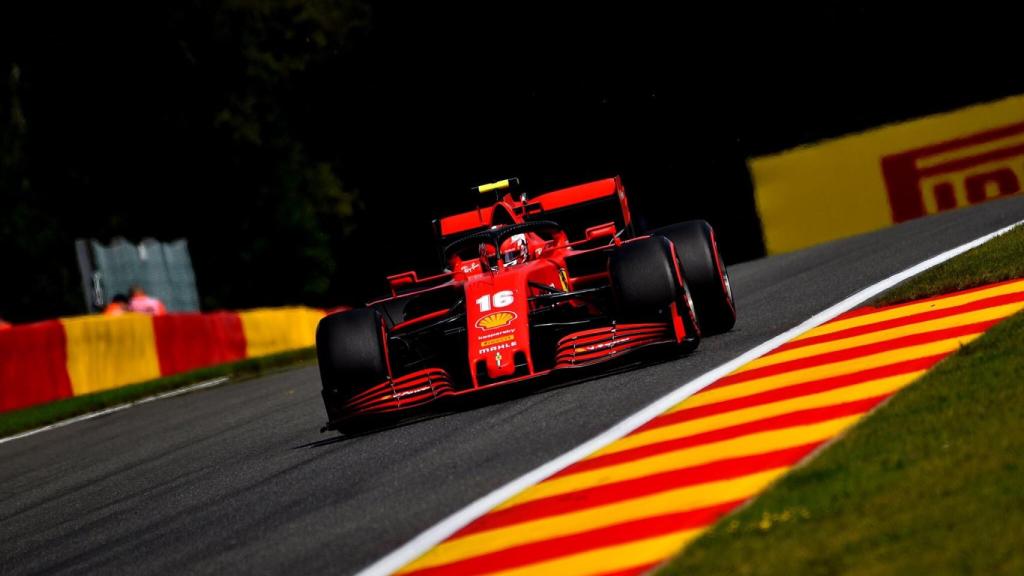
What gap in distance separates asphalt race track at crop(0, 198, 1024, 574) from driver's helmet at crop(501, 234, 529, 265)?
1.27 m

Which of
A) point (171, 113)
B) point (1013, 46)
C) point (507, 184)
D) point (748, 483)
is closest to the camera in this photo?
point (748, 483)

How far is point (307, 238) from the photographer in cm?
4325

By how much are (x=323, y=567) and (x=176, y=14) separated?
3816cm

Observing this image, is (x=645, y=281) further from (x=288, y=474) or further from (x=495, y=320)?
(x=288, y=474)

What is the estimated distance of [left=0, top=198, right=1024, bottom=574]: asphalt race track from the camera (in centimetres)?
638

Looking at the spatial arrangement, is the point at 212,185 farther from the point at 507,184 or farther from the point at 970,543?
the point at 970,543

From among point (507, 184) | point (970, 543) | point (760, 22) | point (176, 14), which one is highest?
point (176, 14)

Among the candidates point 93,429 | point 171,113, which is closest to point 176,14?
point 171,113

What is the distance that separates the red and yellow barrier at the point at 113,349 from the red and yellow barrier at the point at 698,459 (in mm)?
10790

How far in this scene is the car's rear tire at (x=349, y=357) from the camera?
9.20 metres

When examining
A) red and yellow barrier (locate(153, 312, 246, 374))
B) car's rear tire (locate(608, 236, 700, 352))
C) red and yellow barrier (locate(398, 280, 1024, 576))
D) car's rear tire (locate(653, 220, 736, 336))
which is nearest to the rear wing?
car's rear tire (locate(653, 220, 736, 336))

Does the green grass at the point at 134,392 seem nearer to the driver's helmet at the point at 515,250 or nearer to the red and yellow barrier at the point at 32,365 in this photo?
the red and yellow barrier at the point at 32,365

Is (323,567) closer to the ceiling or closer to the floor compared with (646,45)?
closer to the floor

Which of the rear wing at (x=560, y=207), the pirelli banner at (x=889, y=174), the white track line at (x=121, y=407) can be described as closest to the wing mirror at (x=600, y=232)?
the rear wing at (x=560, y=207)
